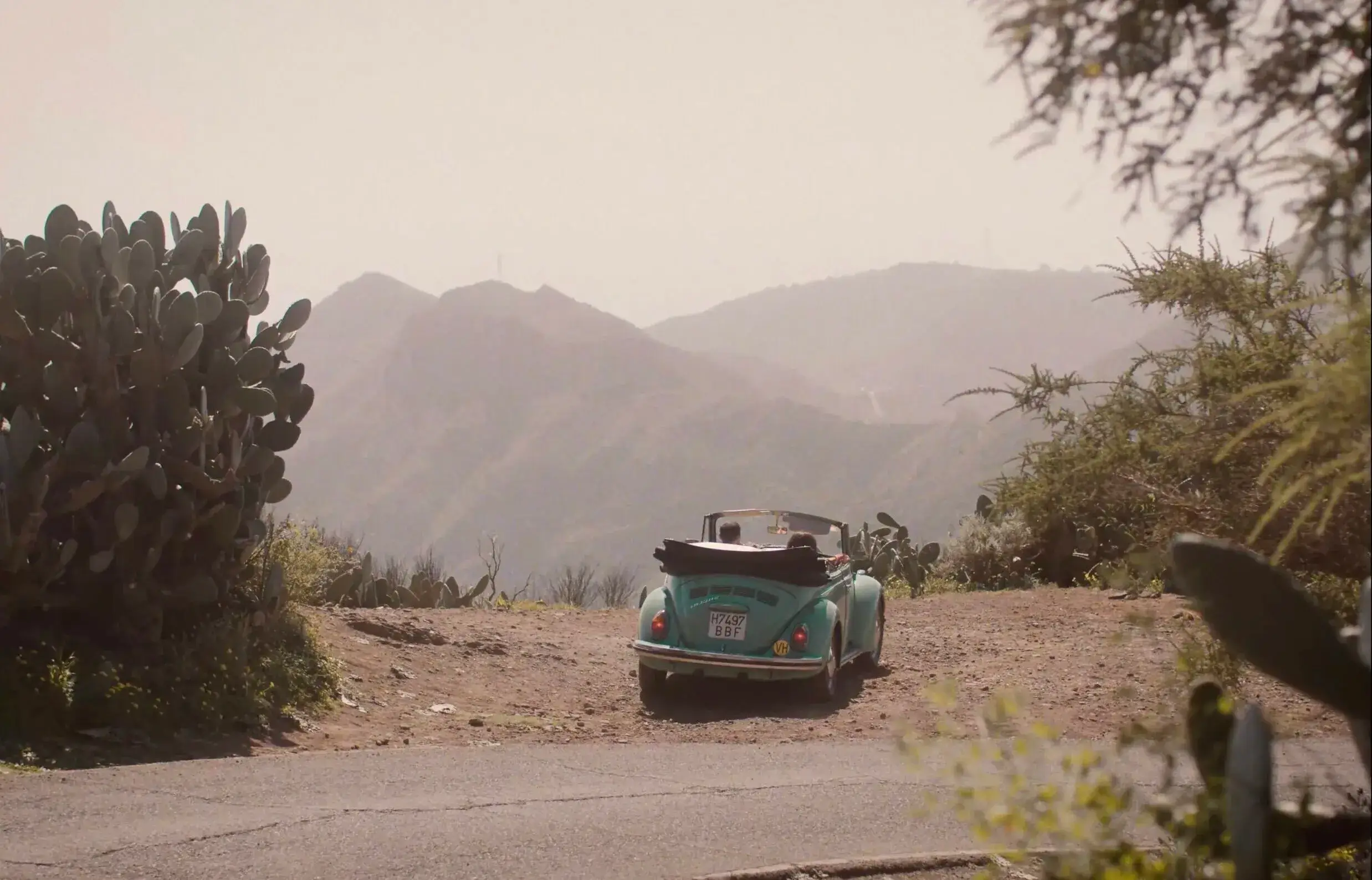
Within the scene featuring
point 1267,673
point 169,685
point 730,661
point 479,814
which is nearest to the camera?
point 1267,673

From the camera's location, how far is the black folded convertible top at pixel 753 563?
1156 cm

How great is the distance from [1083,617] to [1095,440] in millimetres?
7954

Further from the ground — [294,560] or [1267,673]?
[294,560]

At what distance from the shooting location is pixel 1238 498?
8.47 metres

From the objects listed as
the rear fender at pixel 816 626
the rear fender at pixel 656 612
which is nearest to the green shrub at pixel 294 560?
the rear fender at pixel 656 612

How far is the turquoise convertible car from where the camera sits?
1145cm

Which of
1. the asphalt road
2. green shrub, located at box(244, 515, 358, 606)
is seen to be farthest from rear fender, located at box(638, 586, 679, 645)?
green shrub, located at box(244, 515, 358, 606)

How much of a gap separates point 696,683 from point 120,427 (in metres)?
5.45

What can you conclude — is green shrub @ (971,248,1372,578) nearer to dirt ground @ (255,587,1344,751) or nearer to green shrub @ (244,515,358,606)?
dirt ground @ (255,587,1344,751)

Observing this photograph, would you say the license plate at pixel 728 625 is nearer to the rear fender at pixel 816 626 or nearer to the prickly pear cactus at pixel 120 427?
the rear fender at pixel 816 626

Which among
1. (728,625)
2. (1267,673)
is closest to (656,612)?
(728,625)

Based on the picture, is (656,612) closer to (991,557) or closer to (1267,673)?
(1267,673)

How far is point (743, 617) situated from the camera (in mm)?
11531

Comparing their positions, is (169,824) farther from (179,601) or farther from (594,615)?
(594,615)
